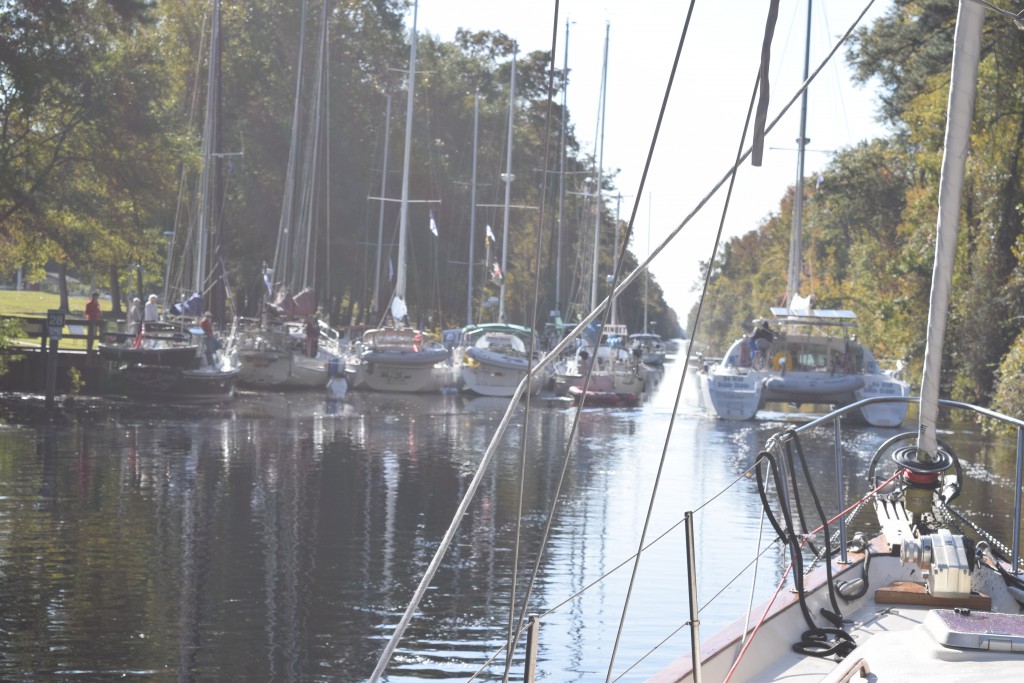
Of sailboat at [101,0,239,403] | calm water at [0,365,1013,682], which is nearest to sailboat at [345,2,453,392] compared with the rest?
sailboat at [101,0,239,403]

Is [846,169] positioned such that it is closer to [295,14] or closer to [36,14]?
[295,14]

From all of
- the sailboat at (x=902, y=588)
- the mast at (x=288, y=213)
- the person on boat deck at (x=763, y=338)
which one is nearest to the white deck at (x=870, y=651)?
the sailboat at (x=902, y=588)

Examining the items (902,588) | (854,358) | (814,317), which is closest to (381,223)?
(814,317)

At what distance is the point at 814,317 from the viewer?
38438 mm

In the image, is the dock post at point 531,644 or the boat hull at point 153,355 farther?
the boat hull at point 153,355

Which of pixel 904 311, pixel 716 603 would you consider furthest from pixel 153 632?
pixel 904 311

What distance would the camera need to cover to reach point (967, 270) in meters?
33.7

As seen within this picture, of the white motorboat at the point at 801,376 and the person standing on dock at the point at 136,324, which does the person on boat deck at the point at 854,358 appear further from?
the person standing on dock at the point at 136,324

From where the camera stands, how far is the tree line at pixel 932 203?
30750mm

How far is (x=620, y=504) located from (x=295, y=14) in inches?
1765

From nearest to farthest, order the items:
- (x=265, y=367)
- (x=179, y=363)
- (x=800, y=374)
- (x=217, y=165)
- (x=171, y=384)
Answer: (x=171, y=384) → (x=179, y=363) → (x=800, y=374) → (x=217, y=165) → (x=265, y=367)

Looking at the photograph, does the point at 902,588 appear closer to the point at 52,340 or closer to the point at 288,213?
the point at 52,340

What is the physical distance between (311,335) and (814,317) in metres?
16.0

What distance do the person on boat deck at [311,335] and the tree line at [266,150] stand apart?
2700 millimetres
